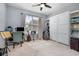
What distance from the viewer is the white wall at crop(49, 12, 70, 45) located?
440 cm

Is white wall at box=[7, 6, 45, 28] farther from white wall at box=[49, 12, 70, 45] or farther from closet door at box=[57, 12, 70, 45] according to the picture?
closet door at box=[57, 12, 70, 45]

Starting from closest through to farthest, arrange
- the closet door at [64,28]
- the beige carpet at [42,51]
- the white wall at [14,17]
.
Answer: the beige carpet at [42,51], the closet door at [64,28], the white wall at [14,17]

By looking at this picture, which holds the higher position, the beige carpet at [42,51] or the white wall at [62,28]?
the white wall at [62,28]

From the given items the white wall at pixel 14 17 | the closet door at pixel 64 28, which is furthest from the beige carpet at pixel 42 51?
the white wall at pixel 14 17

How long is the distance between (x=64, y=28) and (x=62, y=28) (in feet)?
0.64

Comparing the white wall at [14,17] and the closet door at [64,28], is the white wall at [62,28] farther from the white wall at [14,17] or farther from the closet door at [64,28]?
the white wall at [14,17]

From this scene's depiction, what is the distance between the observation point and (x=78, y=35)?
12.4ft

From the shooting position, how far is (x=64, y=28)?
4680mm

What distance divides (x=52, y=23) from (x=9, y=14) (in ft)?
9.97

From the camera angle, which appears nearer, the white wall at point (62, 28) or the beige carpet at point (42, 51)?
the beige carpet at point (42, 51)

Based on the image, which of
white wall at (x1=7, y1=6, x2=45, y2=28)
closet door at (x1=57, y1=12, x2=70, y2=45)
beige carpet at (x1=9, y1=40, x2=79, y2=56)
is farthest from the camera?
white wall at (x1=7, y1=6, x2=45, y2=28)

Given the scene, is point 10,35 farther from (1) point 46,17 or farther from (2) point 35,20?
(1) point 46,17

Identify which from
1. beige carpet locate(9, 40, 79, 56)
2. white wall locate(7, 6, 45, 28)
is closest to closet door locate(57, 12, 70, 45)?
beige carpet locate(9, 40, 79, 56)

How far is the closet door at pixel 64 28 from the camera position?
14.4 feet
